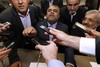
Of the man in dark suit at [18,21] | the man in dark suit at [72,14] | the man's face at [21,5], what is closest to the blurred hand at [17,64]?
the man in dark suit at [18,21]

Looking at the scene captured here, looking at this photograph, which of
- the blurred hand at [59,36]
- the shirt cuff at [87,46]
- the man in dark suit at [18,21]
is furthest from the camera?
the man in dark suit at [18,21]

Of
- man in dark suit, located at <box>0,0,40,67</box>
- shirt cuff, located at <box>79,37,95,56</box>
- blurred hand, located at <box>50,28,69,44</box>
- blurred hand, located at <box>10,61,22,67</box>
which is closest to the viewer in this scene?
shirt cuff, located at <box>79,37,95,56</box>

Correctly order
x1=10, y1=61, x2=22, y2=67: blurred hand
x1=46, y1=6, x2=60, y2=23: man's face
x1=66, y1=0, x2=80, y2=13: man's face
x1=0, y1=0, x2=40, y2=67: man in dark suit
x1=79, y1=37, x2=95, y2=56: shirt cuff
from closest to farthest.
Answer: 1. x1=79, y1=37, x2=95, y2=56: shirt cuff
2. x1=10, y1=61, x2=22, y2=67: blurred hand
3. x1=0, y1=0, x2=40, y2=67: man in dark suit
4. x1=46, y1=6, x2=60, y2=23: man's face
5. x1=66, y1=0, x2=80, y2=13: man's face

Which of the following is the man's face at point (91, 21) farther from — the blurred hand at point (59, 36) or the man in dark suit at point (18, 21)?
the blurred hand at point (59, 36)

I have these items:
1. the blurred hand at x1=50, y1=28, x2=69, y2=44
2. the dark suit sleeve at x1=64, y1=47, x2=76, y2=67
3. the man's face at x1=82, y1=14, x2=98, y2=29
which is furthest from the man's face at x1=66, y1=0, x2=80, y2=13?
the blurred hand at x1=50, y1=28, x2=69, y2=44

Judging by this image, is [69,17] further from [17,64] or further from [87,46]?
[87,46]

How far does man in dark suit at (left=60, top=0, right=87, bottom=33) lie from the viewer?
1.92 metres

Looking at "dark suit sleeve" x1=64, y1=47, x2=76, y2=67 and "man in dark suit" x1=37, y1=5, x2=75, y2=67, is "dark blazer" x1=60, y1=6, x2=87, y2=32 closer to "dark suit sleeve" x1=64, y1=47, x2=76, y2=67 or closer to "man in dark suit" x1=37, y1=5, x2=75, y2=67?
"man in dark suit" x1=37, y1=5, x2=75, y2=67

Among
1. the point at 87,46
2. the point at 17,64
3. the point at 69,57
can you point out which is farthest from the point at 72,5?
the point at 87,46

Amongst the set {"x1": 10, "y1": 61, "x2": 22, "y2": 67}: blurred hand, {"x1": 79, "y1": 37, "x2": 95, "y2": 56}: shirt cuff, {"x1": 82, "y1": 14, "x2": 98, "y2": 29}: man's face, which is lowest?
{"x1": 10, "y1": 61, "x2": 22, "y2": 67}: blurred hand

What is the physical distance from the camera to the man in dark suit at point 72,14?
6.30ft

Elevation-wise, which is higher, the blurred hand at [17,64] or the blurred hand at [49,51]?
the blurred hand at [49,51]

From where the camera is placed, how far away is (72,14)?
6.42 ft

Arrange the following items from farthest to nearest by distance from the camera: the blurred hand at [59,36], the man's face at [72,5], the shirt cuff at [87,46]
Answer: the man's face at [72,5], the blurred hand at [59,36], the shirt cuff at [87,46]
